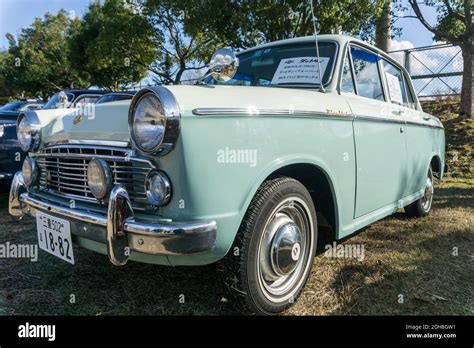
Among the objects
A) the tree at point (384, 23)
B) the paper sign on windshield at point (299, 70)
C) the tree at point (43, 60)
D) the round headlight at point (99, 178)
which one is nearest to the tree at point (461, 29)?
the tree at point (384, 23)

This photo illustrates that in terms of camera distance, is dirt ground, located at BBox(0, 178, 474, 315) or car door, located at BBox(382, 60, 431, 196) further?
car door, located at BBox(382, 60, 431, 196)

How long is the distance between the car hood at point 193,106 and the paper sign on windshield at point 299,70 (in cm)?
25

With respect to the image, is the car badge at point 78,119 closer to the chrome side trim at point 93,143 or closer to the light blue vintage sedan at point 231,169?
the light blue vintage sedan at point 231,169

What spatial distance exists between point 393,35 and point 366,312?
8.29 meters

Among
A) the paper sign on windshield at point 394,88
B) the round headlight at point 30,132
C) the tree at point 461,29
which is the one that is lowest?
the round headlight at point 30,132

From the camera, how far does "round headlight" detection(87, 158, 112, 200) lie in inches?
74.8

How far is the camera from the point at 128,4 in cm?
1502

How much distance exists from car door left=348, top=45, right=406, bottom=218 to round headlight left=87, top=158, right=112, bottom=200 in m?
1.58

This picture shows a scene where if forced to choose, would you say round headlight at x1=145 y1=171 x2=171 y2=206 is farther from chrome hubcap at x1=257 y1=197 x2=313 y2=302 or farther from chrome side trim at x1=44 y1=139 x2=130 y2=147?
chrome hubcap at x1=257 y1=197 x2=313 y2=302

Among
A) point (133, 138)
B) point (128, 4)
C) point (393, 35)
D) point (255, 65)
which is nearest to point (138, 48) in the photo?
point (128, 4)

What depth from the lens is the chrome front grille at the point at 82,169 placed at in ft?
6.08

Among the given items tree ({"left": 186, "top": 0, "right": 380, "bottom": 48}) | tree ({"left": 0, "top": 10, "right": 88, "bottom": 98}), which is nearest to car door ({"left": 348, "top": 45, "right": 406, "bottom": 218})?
tree ({"left": 186, "top": 0, "right": 380, "bottom": 48})

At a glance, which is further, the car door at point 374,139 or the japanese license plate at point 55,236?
the car door at point 374,139
